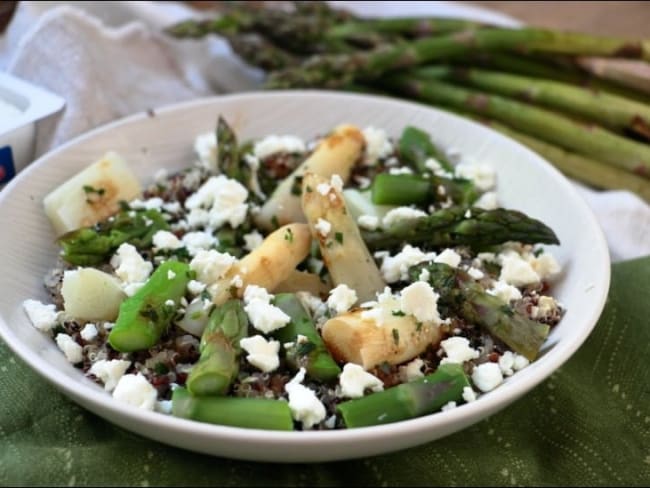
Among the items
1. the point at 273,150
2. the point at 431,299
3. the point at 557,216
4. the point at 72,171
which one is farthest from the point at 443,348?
the point at 72,171

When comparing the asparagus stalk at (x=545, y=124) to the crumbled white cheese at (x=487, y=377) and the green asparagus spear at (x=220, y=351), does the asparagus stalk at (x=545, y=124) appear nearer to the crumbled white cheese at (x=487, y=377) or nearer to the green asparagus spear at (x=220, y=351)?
the crumbled white cheese at (x=487, y=377)

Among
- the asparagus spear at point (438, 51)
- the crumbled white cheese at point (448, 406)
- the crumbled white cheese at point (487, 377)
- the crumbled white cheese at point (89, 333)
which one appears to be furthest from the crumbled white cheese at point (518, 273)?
the asparagus spear at point (438, 51)

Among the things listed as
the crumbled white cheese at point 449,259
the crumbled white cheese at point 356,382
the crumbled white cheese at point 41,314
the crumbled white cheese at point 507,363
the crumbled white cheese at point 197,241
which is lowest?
the crumbled white cheese at point 41,314

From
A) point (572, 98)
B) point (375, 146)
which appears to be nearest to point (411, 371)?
point (375, 146)

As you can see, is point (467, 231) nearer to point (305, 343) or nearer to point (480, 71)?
point (305, 343)

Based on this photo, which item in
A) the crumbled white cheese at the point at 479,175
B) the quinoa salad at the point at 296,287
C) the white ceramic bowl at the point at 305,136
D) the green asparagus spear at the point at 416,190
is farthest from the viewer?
the crumbled white cheese at the point at 479,175

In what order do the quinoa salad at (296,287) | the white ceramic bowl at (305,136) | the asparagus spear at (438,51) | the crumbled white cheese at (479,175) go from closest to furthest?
the white ceramic bowl at (305,136)
the quinoa salad at (296,287)
the crumbled white cheese at (479,175)
the asparagus spear at (438,51)

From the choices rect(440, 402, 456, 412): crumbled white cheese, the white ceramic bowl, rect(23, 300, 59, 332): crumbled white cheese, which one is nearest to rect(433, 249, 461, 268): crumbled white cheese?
the white ceramic bowl

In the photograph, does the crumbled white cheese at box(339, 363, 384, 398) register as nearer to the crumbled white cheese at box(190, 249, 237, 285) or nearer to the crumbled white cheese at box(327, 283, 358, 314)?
the crumbled white cheese at box(327, 283, 358, 314)
